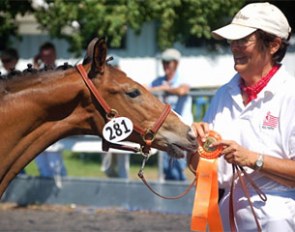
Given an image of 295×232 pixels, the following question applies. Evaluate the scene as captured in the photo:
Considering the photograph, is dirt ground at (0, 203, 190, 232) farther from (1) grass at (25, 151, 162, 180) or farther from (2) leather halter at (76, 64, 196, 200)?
(2) leather halter at (76, 64, 196, 200)

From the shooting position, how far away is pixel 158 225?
347 inches

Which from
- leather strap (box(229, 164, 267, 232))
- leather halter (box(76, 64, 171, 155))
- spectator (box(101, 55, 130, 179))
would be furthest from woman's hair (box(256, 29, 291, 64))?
spectator (box(101, 55, 130, 179))

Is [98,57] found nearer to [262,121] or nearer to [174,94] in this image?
[262,121]

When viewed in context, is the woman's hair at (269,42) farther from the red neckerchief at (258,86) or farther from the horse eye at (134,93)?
the horse eye at (134,93)

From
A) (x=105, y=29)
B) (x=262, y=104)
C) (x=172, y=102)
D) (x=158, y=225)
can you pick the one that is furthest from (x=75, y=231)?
(x=262, y=104)

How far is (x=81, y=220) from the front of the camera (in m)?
9.07

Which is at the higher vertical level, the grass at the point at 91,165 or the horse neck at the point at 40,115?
the horse neck at the point at 40,115

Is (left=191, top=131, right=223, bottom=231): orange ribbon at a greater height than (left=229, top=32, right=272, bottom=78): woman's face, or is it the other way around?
(left=229, top=32, right=272, bottom=78): woman's face

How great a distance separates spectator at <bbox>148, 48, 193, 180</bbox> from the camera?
9.36 m

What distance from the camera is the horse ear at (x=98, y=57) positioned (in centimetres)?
447

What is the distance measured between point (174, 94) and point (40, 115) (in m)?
5.00

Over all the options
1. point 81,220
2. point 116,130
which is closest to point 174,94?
point 81,220

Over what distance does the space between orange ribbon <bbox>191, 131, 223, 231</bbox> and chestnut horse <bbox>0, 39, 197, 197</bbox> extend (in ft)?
0.58

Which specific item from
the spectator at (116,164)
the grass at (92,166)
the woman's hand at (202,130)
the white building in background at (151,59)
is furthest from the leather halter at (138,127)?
the white building in background at (151,59)
